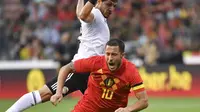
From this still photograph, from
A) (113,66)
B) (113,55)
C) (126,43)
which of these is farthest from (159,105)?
(113,55)

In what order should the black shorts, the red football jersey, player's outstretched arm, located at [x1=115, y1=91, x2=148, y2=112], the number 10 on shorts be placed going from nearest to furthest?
player's outstretched arm, located at [x1=115, y1=91, x2=148, y2=112] → the red football jersey → the number 10 on shorts → the black shorts

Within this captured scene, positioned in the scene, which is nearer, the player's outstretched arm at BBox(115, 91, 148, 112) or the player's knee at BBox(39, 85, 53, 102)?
the player's outstretched arm at BBox(115, 91, 148, 112)

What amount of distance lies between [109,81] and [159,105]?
846 cm

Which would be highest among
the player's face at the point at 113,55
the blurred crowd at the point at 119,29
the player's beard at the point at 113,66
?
the player's face at the point at 113,55

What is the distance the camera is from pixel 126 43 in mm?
21250

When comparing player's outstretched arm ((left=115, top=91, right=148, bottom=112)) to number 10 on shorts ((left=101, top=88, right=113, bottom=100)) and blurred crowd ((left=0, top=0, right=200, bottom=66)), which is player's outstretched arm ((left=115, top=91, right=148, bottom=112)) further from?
blurred crowd ((left=0, top=0, right=200, bottom=66))

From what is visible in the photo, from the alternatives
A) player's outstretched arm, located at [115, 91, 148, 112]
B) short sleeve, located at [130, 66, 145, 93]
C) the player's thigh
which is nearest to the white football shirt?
the player's thigh

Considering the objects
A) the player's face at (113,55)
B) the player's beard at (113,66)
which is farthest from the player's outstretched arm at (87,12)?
the player's beard at (113,66)

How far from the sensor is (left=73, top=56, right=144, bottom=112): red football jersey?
8.49 metres

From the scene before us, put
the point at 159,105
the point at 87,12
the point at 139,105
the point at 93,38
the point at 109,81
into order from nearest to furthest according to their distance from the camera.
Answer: the point at 139,105 → the point at 109,81 → the point at 87,12 → the point at 93,38 → the point at 159,105

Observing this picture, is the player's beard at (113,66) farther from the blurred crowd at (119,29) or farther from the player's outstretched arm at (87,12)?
the blurred crowd at (119,29)

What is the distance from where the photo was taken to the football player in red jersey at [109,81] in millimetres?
8312

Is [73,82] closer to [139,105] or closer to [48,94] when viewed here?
[48,94]

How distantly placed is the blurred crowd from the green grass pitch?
2057 millimetres
